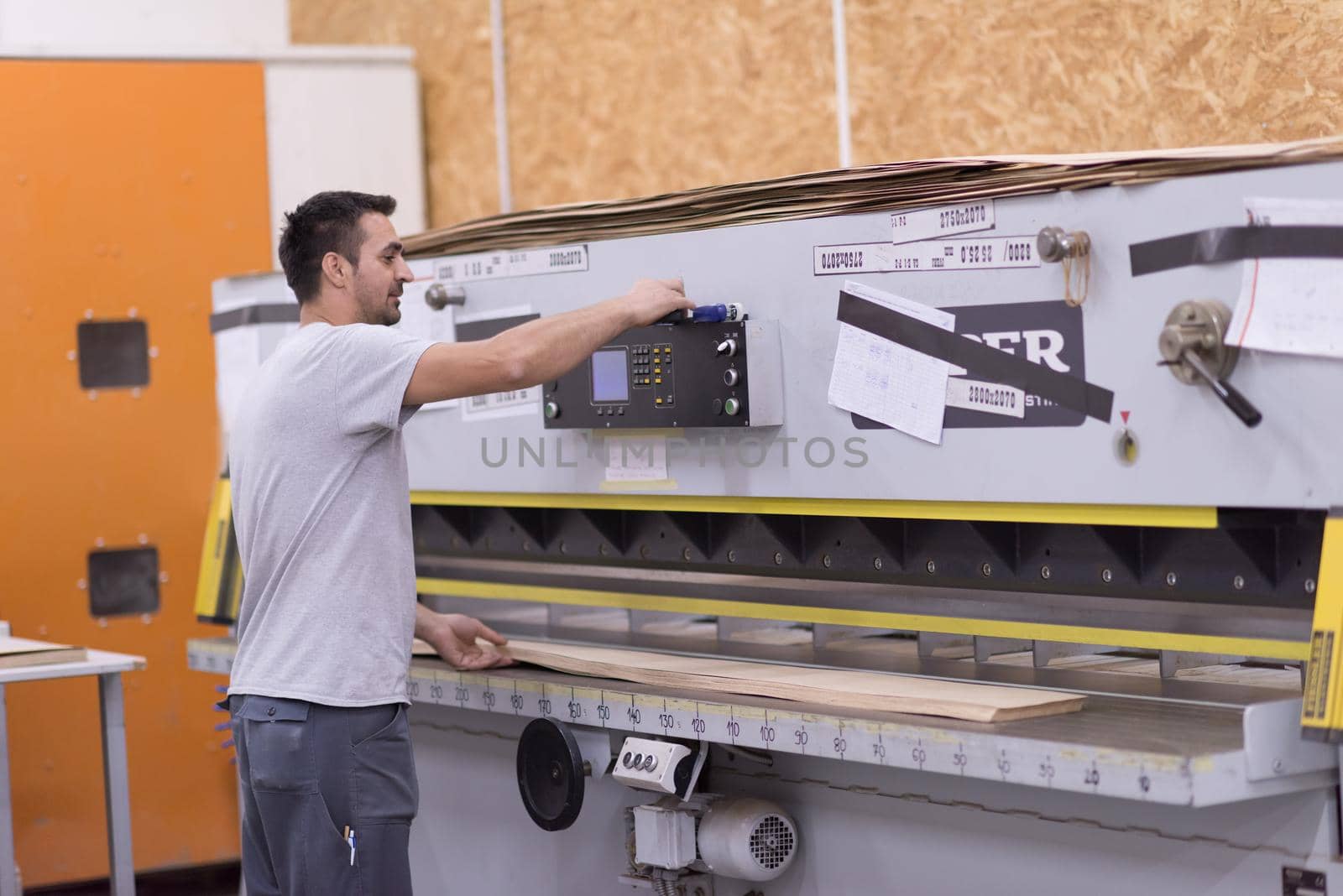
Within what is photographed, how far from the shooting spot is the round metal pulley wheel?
7.06 feet

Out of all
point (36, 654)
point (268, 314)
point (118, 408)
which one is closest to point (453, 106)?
point (118, 408)

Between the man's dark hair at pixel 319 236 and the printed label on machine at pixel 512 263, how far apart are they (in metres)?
0.36

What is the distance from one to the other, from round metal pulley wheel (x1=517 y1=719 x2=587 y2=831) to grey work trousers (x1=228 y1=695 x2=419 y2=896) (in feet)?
0.68

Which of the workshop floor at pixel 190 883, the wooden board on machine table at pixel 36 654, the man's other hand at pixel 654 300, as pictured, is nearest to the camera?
the man's other hand at pixel 654 300

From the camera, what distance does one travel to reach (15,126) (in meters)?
3.72

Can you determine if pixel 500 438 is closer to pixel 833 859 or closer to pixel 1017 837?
pixel 833 859

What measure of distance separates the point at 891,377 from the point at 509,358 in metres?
0.49

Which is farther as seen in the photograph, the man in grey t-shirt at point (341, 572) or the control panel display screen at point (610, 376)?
the control panel display screen at point (610, 376)

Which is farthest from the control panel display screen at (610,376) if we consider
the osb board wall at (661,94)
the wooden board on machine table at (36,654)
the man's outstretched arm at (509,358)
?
the wooden board on machine table at (36,654)

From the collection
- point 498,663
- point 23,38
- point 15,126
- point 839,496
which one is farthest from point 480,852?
point 23,38

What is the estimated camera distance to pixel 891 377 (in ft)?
6.59

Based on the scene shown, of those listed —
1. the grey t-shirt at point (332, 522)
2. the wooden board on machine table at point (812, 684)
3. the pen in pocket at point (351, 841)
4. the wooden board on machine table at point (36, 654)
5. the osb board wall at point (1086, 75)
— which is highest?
the osb board wall at point (1086, 75)

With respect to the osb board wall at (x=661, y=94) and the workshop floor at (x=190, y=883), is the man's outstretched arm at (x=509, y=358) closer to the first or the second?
the osb board wall at (x=661, y=94)

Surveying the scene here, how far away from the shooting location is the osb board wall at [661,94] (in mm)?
3350
